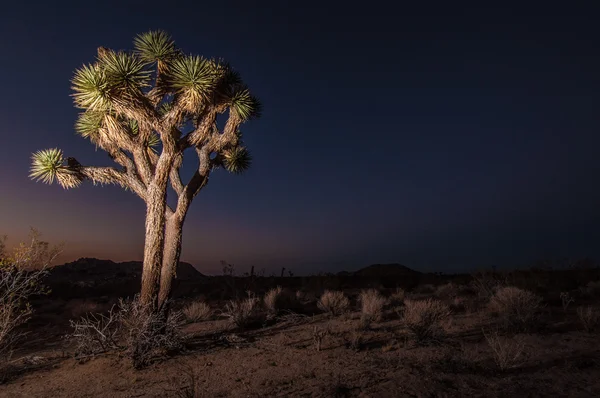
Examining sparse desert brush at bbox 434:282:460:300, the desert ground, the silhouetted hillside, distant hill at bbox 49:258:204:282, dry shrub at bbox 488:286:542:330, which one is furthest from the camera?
distant hill at bbox 49:258:204:282

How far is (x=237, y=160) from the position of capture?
11227 millimetres

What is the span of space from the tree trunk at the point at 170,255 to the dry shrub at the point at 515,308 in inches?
318

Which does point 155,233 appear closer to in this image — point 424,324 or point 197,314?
point 197,314

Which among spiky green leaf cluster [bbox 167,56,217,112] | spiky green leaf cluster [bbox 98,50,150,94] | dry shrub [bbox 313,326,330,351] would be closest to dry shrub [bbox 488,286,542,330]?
dry shrub [bbox 313,326,330,351]

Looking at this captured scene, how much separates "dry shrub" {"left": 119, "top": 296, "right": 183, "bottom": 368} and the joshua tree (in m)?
0.34

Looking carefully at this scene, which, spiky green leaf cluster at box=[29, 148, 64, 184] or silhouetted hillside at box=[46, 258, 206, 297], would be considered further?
silhouetted hillside at box=[46, 258, 206, 297]

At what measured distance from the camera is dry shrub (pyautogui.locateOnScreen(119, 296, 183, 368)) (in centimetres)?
676

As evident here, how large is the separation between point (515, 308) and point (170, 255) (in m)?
9.09

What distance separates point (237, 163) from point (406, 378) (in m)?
7.87

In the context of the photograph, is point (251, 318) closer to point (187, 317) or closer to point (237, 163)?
point (187, 317)

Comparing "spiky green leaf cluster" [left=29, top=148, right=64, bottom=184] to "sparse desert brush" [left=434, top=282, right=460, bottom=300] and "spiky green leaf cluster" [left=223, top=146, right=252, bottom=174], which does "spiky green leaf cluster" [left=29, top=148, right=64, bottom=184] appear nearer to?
"spiky green leaf cluster" [left=223, top=146, right=252, bottom=174]

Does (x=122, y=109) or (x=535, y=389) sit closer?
(x=535, y=389)

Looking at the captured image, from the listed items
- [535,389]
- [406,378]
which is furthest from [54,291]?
[535,389]

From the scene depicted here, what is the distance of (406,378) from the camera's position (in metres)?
5.53
